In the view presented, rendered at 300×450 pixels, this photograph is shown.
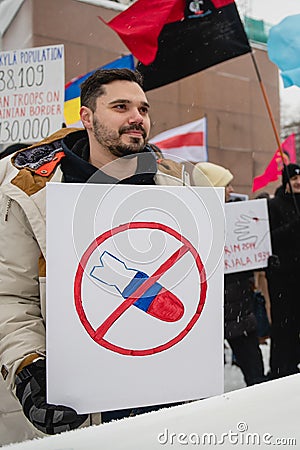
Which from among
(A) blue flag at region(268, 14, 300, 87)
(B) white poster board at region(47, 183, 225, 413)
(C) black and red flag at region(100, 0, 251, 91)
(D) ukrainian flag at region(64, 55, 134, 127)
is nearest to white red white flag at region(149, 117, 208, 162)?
(D) ukrainian flag at region(64, 55, 134, 127)

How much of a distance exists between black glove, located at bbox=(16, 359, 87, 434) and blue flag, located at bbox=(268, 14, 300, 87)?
1.48 metres

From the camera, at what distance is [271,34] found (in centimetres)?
261

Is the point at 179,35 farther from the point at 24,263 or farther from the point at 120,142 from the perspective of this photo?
the point at 24,263

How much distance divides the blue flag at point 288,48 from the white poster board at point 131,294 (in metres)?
1.23

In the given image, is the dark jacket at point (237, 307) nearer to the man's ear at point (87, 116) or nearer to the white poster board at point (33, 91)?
the white poster board at point (33, 91)

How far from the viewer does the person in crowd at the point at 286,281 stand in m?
3.45

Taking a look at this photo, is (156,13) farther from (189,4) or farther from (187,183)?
(187,183)

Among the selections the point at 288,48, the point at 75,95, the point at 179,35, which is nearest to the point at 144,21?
the point at 179,35

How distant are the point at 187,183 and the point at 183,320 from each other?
28 centimetres

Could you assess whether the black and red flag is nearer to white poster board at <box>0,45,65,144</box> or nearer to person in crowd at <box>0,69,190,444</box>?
white poster board at <box>0,45,65,144</box>

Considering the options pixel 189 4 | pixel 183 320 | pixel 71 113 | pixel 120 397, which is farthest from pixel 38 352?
pixel 71 113

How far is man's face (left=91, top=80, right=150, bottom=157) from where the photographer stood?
131 cm

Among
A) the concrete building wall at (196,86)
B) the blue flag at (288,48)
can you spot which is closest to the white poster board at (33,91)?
the blue flag at (288,48)

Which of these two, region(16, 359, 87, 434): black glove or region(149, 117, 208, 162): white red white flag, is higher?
region(149, 117, 208, 162): white red white flag
